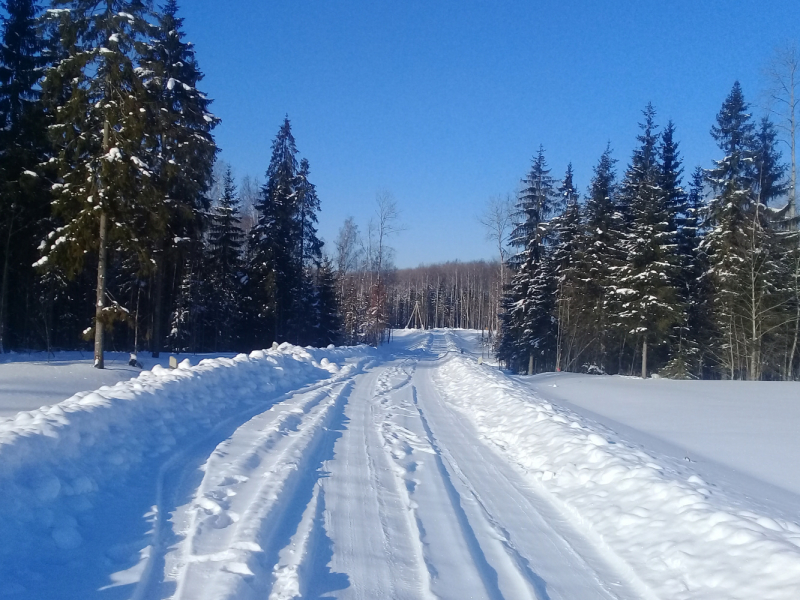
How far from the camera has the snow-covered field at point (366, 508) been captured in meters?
4.01

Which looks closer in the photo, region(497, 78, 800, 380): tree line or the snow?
the snow

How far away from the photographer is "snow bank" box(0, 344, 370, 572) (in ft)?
14.1

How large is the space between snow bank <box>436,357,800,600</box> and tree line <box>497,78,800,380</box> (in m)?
23.5

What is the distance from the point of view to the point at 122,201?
63.8ft

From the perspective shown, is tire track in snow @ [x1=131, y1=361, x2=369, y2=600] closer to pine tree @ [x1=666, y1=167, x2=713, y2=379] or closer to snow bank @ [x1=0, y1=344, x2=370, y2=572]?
snow bank @ [x1=0, y1=344, x2=370, y2=572]

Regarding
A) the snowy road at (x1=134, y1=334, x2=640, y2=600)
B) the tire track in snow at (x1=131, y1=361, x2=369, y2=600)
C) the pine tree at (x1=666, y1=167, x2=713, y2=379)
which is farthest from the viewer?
the pine tree at (x1=666, y1=167, x2=713, y2=379)

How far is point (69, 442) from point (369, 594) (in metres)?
3.69

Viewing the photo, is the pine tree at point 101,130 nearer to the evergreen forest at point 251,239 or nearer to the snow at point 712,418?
the evergreen forest at point 251,239

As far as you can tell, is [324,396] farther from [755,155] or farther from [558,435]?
[755,155]

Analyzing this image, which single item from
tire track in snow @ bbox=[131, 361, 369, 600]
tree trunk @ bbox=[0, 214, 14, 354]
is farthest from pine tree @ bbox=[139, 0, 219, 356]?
tire track in snow @ bbox=[131, 361, 369, 600]

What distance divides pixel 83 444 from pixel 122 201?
15.7 metres

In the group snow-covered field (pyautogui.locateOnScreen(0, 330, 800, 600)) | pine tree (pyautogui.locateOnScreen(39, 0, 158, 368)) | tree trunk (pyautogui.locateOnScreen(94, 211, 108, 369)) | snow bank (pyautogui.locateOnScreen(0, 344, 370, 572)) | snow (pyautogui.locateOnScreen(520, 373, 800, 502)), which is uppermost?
pine tree (pyautogui.locateOnScreen(39, 0, 158, 368))

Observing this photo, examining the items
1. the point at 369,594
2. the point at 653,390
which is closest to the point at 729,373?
the point at 653,390

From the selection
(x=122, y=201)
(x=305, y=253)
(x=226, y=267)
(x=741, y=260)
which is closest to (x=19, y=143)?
(x=122, y=201)
